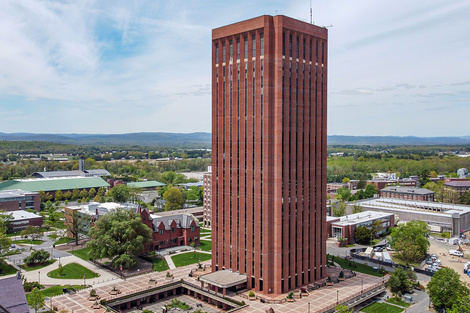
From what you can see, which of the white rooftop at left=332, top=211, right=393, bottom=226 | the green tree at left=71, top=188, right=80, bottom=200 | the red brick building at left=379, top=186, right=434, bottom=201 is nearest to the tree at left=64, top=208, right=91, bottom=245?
the green tree at left=71, top=188, right=80, bottom=200

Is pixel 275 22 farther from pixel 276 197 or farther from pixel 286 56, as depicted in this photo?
pixel 276 197

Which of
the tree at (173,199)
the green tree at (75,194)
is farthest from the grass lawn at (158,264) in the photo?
the green tree at (75,194)

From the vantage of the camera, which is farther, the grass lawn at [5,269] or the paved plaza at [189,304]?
the grass lawn at [5,269]

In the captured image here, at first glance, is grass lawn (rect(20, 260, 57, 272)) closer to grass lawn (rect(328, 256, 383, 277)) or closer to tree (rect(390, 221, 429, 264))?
grass lawn (rect(328, 256, 383, 277))

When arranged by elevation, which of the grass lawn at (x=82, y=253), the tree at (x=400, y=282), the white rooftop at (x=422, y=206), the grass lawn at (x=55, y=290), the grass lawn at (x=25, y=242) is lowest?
the grass lawn at (x=25, y=242)

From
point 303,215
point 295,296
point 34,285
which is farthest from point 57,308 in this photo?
point 303,215

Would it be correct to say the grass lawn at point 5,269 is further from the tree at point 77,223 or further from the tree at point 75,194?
the tree at point 75,194
